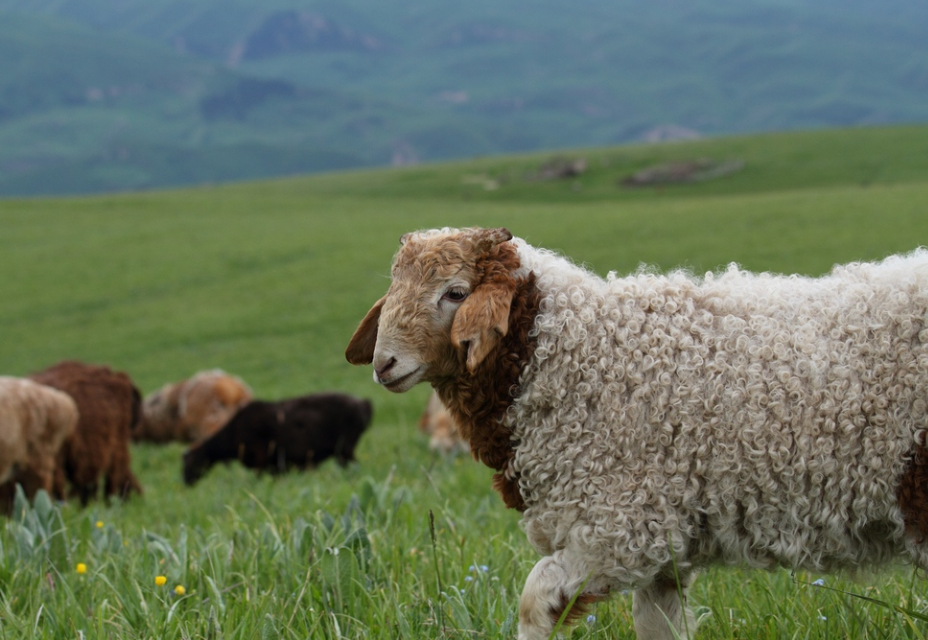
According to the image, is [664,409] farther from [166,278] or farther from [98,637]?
[166,278]

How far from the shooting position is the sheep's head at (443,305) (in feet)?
10.7

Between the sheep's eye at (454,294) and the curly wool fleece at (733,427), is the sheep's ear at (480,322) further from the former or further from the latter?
the curly wool fleece at (733,427)

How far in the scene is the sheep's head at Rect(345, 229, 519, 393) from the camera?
10.7 feet

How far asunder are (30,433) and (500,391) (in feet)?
21.7

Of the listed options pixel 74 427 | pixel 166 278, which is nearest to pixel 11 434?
pixel 74 427

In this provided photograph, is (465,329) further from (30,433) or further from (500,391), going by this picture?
(30,433)

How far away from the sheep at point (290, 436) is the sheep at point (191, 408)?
3.72 meters

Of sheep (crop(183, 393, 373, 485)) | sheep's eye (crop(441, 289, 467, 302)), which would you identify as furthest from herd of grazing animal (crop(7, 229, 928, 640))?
sheep (crop(183, 393, 373, 485))

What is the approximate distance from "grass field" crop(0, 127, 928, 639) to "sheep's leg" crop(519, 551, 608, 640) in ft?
1.28

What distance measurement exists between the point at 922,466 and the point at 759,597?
1.29 metres

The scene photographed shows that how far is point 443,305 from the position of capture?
338 cm

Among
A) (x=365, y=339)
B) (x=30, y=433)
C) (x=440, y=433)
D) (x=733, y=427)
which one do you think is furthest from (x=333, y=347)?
(x=733, y=427)

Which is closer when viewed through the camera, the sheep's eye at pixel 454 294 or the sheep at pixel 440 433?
the sheep's eye at pixel 454 294

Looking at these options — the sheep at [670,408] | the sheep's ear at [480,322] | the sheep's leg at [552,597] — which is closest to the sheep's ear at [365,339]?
the sheep at [670,408]
